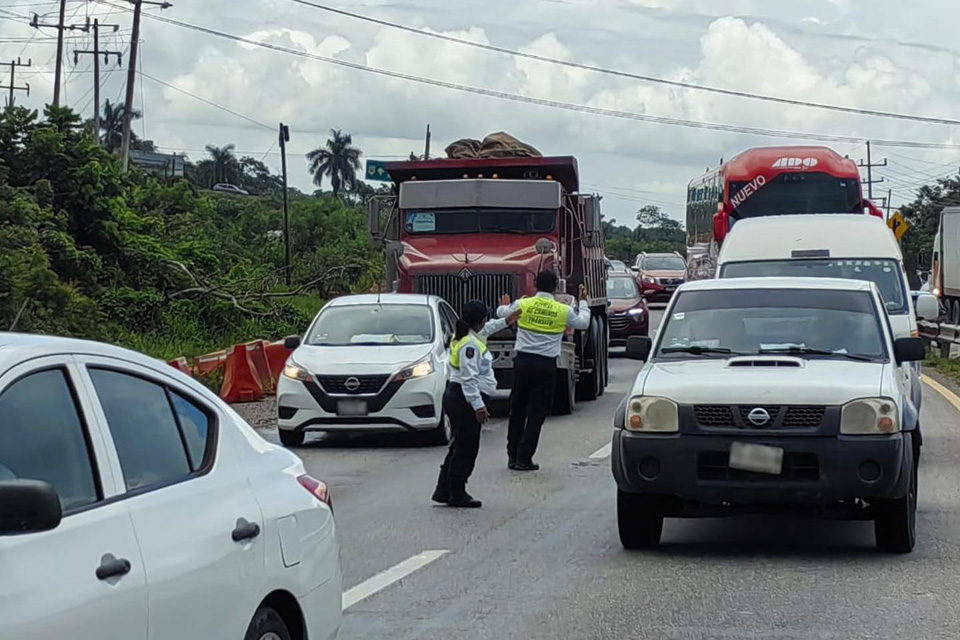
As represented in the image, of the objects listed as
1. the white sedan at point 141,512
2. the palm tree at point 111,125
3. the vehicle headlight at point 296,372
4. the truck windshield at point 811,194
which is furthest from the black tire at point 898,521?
the palm tree at point 111,125

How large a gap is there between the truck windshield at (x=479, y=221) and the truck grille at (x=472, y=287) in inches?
40.9

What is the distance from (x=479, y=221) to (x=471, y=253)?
63 cm

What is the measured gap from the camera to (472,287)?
19609 mm

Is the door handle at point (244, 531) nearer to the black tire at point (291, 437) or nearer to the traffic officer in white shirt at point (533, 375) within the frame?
the traffic officer in white shirt at point (533, 375)

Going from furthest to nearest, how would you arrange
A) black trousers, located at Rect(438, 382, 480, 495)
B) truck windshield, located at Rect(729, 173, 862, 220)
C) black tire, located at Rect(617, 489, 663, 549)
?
truck windshield, located at Rect(729, 173, 862, 220), black trousers, located at Rect(438, 382, 480, 495), black tire, located at Rect(617, 489, 663, 549)

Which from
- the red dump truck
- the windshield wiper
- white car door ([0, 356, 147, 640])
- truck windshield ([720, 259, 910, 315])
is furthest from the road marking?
white car door ([0, 356, 147, 640])

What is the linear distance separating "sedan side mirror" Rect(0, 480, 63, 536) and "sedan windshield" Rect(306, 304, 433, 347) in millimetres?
13009

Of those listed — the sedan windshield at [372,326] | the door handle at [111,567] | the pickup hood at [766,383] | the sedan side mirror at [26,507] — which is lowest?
the door handle at [111,567]

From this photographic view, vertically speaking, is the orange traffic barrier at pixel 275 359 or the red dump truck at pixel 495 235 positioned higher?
the red dump truck at pixel 495 235

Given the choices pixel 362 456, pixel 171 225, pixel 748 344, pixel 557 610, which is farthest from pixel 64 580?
pixel 171 225

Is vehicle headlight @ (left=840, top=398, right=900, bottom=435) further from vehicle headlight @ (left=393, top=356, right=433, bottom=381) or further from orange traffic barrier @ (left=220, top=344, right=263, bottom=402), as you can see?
orange traffic barrier @ (left=220, top=344, right=263, bottom=402)

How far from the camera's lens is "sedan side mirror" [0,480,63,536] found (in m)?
3.54

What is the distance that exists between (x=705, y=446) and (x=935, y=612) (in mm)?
1745

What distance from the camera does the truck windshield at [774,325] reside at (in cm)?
1001
